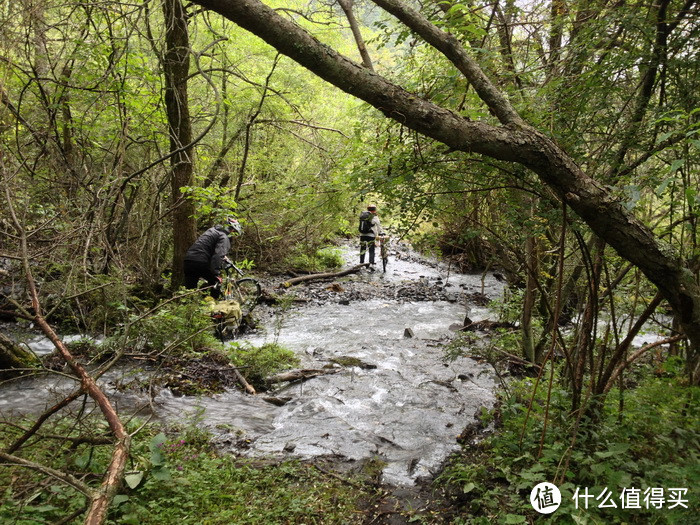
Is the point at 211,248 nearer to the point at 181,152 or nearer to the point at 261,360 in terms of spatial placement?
the point at 181,152

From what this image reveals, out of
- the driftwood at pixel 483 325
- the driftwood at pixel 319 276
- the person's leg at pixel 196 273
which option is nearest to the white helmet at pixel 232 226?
the person's leg at pixel 196 273

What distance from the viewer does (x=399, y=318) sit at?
10.4m

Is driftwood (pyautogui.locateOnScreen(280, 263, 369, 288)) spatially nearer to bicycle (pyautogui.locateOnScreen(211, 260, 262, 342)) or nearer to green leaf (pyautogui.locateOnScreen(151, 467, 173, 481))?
bicycle (pyautogui.locateOnScreen(211, 260, 262, 342))

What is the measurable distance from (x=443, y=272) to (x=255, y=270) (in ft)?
21.7

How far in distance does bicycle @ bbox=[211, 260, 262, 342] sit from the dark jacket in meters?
0.43

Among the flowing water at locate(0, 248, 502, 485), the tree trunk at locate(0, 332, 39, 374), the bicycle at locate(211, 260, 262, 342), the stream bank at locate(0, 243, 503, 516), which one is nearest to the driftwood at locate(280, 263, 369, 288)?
the stream bank at locate(0, 243, 503, 516)

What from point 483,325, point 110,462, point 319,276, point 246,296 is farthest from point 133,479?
point 319,276

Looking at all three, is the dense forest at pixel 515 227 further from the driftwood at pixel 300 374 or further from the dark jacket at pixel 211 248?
the dark jacket at pixel 211 248

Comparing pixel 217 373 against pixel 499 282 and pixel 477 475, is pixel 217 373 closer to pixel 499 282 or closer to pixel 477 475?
pixel 477 475

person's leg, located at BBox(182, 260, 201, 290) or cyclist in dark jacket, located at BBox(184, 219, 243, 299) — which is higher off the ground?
cyclist in dark jacket, located at BBox(184, 219, 243, 299)

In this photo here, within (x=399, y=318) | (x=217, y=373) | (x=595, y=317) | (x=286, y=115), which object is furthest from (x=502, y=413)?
(x=286, y=115)

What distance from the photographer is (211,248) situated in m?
7.91

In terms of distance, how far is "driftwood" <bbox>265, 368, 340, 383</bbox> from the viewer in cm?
644

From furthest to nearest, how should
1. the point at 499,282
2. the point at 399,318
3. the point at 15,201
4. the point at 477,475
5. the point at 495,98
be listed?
the point at 499,282, the point at 399,318, the point at 15,201, the point at 477,475, the point at 495,98
